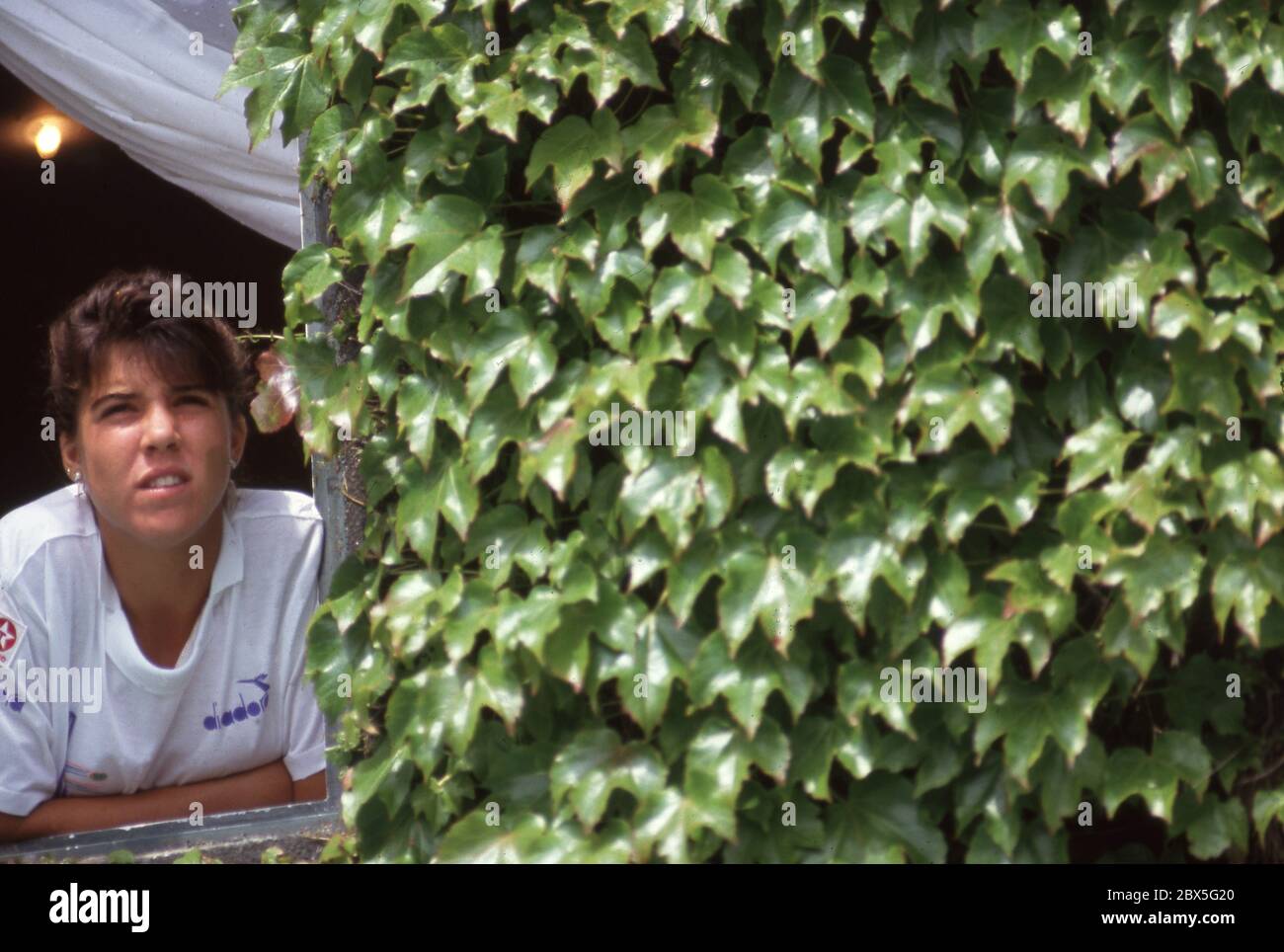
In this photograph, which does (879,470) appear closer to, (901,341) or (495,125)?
(901,341)

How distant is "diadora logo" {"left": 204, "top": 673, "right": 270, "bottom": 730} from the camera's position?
11.7 ft

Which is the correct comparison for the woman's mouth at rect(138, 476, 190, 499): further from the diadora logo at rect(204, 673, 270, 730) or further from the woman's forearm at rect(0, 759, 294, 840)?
the woman's forearm at rect(0, 759, 294, 840)

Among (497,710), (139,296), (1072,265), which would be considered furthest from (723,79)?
(139,296)

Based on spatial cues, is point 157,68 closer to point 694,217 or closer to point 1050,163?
point 694,217

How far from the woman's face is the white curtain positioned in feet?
1.74

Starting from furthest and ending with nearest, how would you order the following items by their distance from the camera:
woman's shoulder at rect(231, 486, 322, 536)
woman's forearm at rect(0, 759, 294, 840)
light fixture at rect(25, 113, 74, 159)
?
light fixture at rect(25, 113, 74, 159), woman's shoulder at rect(231, 486, 322, 536), woman's forearm at rect(0, 759, 294, 840)

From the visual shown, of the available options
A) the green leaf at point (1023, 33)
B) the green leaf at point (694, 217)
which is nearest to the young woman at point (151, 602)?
the green leaf at point (694, 217)

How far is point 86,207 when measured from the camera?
3980mm

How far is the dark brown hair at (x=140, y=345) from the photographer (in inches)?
140

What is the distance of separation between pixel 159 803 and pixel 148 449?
0.85m

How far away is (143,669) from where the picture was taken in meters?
3.53

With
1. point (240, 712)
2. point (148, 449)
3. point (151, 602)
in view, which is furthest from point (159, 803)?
point (148, 449)

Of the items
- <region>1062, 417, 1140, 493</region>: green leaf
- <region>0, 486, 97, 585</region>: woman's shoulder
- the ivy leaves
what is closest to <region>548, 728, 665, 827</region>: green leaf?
the ivy leaves
